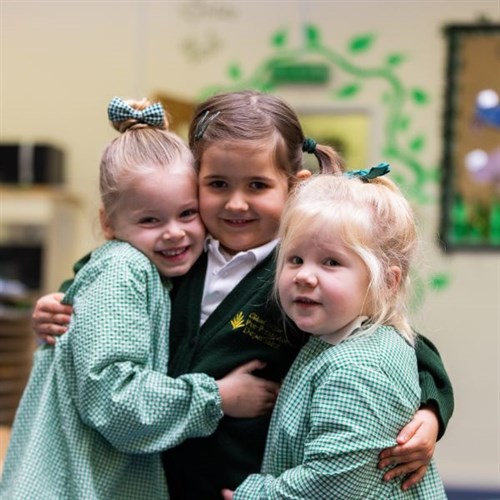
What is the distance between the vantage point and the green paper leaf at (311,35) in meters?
5.25

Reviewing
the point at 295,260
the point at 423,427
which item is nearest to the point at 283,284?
the point at 295,260

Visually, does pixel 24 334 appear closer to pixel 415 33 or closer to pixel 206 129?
pixel 415 33

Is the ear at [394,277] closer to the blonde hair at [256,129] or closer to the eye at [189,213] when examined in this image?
the blonde hair at [256,129]

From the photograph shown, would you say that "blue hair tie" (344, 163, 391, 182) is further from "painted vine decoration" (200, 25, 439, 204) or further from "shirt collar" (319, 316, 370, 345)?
"painted vine decoration" (200, 25, 439, 204)

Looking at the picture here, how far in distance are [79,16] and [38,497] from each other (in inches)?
171

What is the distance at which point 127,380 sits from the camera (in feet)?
5.00

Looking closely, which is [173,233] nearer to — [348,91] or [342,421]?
[342,421]

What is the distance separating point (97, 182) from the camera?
1805mm

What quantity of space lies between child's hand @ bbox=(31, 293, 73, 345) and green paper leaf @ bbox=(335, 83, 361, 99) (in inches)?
148

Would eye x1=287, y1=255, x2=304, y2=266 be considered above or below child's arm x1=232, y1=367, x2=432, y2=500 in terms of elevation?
above

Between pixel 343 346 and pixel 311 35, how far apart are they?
4.08 metres

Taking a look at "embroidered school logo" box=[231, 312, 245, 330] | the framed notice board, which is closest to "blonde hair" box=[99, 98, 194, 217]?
"embroidered school logo" box=[231, 312, 245, 330]

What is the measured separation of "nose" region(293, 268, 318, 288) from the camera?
4.71 ft

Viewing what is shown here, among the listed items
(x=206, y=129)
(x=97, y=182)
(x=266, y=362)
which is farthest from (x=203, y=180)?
(x=266, y=362)
